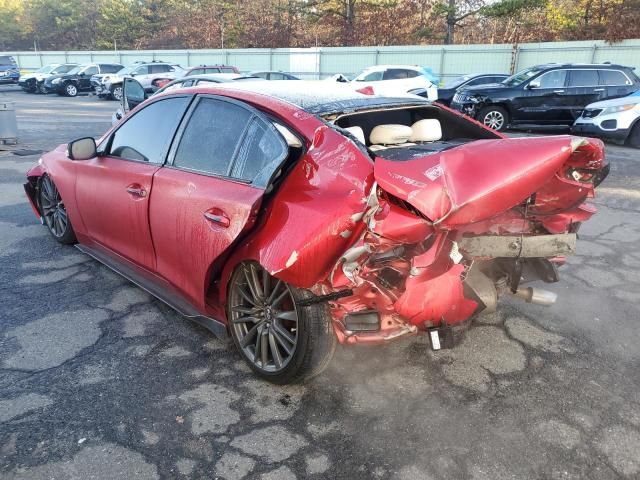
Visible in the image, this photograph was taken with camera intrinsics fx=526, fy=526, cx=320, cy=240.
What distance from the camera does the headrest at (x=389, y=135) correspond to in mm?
3199

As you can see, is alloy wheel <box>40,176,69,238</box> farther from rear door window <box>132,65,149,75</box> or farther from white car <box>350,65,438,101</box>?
rear door window <box>132,65,149,75</box>

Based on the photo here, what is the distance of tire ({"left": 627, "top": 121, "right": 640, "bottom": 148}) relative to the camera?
11406 mm

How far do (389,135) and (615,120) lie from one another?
33.7 feet

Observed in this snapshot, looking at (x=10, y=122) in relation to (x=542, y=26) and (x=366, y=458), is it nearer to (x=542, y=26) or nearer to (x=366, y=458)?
(x=366, y=458)

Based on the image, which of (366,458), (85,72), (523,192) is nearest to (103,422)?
(366,458)

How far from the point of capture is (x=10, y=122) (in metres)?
11.2

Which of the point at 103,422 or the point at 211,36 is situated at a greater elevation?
the point at 211,36

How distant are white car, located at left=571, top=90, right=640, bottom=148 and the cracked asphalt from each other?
28.4 ft

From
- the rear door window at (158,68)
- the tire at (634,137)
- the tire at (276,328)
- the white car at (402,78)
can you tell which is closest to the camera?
the tire at (276,328)

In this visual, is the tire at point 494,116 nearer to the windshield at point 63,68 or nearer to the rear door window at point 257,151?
the rear door window at point 257,151

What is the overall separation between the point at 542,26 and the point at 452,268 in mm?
33137

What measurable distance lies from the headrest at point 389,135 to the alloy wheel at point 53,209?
121 inches

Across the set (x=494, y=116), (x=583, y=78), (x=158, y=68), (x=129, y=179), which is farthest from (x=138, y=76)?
(x=129, y=179)

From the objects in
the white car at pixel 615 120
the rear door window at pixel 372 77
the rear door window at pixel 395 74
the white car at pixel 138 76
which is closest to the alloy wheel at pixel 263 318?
the white car at pixel 615 120
